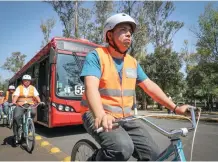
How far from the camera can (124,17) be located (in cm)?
264

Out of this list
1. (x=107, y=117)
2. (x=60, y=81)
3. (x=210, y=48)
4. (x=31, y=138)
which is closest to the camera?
(x=107, y=117)

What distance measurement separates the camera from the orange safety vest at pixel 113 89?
2.59 m

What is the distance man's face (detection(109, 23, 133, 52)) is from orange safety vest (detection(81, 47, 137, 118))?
0.52 ft

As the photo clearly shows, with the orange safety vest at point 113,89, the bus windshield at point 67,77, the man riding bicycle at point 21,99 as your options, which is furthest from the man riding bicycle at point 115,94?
the bus windshield at point 67,77

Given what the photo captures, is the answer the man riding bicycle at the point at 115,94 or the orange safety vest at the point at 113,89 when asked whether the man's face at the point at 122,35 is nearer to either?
the man riding bicycle at the point at 115,94

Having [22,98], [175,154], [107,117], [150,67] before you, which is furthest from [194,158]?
[150,67]

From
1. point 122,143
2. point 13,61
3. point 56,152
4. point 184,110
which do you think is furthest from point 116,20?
point 13,61

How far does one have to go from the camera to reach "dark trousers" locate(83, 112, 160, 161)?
7.50 ft

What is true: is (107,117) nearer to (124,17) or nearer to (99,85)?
(99,85)

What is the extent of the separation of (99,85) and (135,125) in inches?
21.9

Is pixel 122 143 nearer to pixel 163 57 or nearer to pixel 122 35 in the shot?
pixel 122 35

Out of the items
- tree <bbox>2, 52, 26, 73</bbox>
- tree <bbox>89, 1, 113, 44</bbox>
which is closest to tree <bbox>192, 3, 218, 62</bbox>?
tree <bbox>89, 1, 113, 44</bbox>

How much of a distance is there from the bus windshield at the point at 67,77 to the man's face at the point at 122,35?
5.85m

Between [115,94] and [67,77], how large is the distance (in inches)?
237
